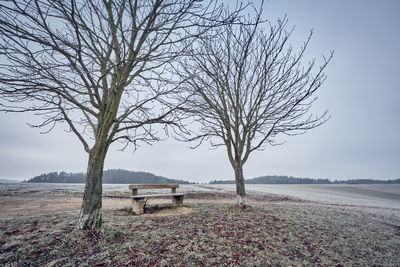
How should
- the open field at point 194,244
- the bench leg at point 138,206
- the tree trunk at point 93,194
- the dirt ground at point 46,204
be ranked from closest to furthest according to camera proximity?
1. the open field at point 194,244
2. the tree trunk at point 93,194
3. the bench leg at point 138,206
4. the dirt ground at point 46,204

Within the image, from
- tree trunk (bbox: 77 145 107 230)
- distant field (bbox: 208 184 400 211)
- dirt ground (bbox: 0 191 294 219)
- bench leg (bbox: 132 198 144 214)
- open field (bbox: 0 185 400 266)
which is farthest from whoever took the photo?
distant field (bbox: 208 184 400 211)

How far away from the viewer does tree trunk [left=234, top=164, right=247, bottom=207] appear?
286 inches

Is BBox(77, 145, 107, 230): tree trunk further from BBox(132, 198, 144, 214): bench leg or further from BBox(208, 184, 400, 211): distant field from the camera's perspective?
BBox(208, 184, 400, 211): distant field

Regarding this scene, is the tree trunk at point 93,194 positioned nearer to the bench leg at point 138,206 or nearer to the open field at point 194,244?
the open field at point 194,244

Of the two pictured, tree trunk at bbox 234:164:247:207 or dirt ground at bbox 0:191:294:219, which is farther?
tree trunk at bbox 234:164:247:207

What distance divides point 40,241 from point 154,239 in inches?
83.1

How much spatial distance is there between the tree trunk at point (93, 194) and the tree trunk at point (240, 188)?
5000 millimetres

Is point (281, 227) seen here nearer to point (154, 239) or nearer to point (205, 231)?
point (205, 231)

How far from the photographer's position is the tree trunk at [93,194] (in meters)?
4.03


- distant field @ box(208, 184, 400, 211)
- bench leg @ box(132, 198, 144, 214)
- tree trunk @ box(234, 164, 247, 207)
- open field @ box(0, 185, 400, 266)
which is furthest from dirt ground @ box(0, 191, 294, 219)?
distant field @ box(208, 184, 400, 211)

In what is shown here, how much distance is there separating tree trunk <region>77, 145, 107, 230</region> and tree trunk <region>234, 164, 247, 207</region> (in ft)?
16.4

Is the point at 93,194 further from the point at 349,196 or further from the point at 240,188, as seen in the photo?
the point at 349,196

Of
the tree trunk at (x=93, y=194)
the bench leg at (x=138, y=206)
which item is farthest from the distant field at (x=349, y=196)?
the tree trunk at (x=93, y=194)

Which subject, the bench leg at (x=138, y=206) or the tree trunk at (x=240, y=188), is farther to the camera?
the tree trunk at (x=240, y=188)
